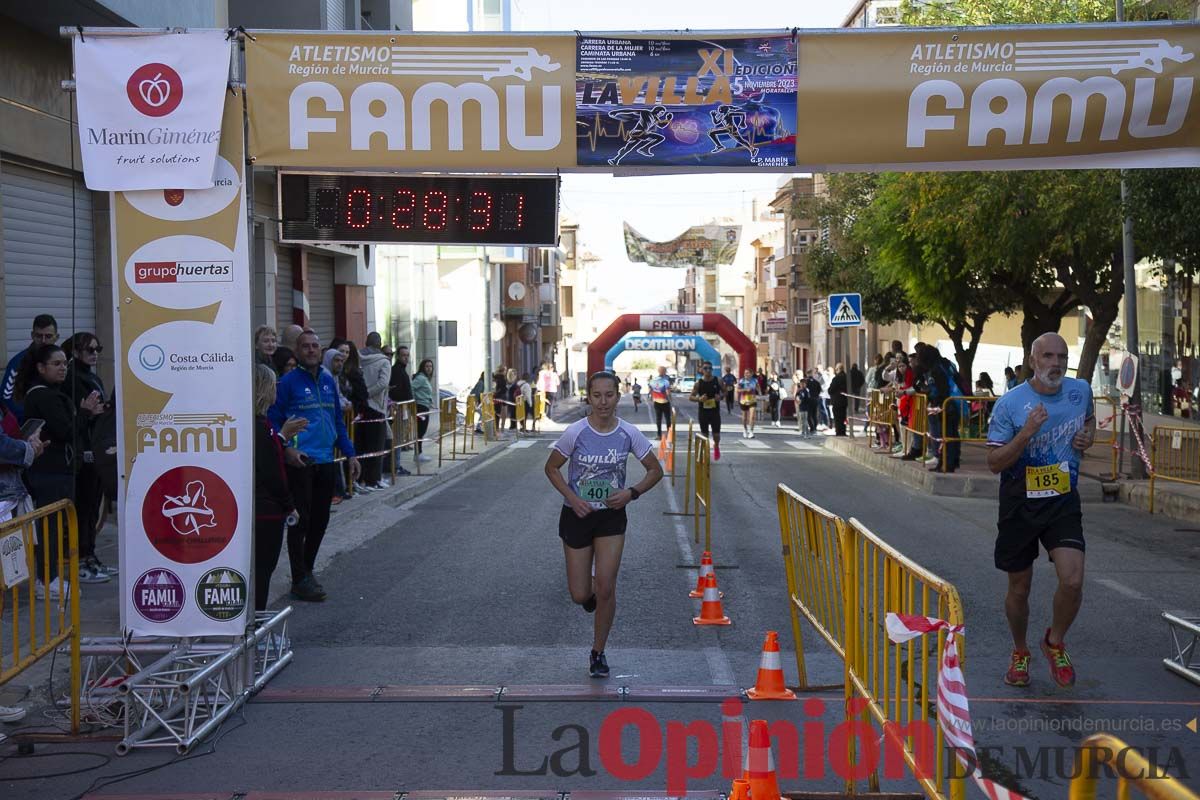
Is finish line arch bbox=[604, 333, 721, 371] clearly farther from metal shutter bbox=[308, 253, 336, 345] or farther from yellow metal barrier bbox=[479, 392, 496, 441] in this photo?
metal shutter bbox=[308, 253, 336, 345]

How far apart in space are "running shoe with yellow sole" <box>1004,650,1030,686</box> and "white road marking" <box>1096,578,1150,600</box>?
3.45 m

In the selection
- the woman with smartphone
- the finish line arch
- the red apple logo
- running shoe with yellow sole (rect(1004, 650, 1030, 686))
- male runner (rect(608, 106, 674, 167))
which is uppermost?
→ the red apple logo

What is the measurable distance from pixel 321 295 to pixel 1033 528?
19.1 metres

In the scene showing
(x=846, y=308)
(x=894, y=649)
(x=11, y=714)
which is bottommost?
(x=11, y=714)

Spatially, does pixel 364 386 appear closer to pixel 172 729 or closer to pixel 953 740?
pixel 172 729

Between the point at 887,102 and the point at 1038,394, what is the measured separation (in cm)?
199

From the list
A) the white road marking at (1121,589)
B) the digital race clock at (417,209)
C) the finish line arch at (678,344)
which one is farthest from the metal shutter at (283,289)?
the finish line arch at (678,344)

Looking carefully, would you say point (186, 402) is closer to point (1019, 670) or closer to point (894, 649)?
point (894, 649)

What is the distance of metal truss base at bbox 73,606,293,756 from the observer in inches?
250

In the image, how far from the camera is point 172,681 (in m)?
6.84

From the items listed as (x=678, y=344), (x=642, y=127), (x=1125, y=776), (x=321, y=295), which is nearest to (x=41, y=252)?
(x=642, y=127)

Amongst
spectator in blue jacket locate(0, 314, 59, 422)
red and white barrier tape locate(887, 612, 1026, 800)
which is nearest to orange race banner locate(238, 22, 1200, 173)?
spectator in blue jacket locate(0, 314, 59, 422)

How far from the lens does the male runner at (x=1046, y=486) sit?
7.13 meters

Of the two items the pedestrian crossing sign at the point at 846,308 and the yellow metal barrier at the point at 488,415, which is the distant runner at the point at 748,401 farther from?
the yellow metal barrier at the point at 488,415
